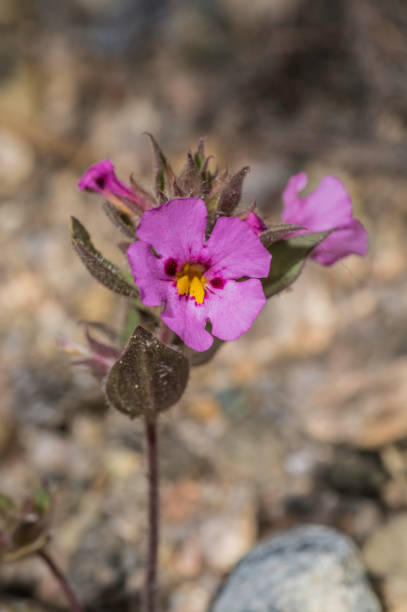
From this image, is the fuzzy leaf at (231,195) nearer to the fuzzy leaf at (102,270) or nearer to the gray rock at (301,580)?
the fuzzy leaf at (102,270)

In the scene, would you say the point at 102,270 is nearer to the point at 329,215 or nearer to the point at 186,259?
the point at 186,259

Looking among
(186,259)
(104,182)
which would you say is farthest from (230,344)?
(186,259)

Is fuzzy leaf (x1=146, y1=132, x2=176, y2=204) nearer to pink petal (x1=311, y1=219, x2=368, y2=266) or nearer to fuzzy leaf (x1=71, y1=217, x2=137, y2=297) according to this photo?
fuzzy leaf (x1=71, y1=217, x2=137, y2=297)

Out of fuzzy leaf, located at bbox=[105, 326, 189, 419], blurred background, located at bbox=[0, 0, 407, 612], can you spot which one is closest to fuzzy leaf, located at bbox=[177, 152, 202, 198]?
fuzzy leaf, located at bbox=[105, 326, 189, 419]

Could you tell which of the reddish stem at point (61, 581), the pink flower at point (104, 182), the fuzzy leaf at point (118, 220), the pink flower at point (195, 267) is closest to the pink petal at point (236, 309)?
the pink flower at point (195, 267)

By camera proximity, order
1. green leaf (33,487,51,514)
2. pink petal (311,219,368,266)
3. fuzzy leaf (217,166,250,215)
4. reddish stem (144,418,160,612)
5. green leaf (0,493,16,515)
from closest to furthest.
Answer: fuzzy leaf (217,166,250,215) → pink petal (311,219,368,266) → reddish stem (144,418,160,612) → green leaf (0,493,16,515) → green leaf (33,487,51,514)
